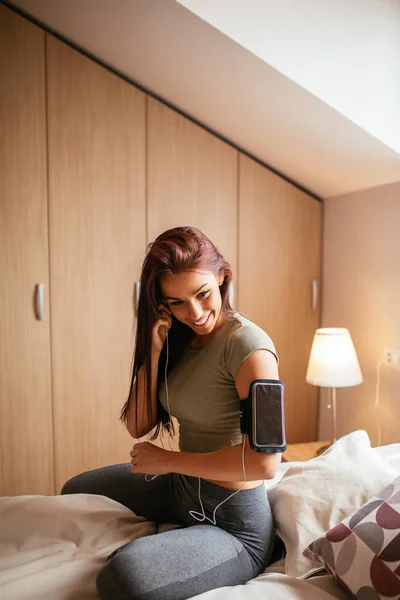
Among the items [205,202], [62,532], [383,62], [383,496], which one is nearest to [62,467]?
[62,532]

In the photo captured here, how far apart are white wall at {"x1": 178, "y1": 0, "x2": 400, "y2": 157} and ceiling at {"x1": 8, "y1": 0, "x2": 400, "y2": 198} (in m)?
0.03

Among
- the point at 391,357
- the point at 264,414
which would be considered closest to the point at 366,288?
the point at 391,357

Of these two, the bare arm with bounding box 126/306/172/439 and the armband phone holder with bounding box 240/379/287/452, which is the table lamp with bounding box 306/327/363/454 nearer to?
the bare arm with bounding box 126/306/172/439

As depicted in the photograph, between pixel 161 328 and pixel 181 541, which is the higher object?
pixel 161 328

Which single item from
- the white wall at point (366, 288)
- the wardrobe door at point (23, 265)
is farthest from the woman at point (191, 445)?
the white wall at point (366, 288)

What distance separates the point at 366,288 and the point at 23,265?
1.60m

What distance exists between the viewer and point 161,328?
1.43 metres

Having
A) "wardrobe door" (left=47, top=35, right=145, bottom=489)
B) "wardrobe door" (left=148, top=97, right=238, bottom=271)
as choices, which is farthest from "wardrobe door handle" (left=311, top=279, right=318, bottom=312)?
"wardrobe door" (left=47, top=35, right=145, bottom=489)

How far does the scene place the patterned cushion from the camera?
0.99 metres

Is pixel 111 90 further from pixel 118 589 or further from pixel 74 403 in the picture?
pixel 118 589

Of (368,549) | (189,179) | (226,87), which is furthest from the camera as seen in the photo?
(189,179)

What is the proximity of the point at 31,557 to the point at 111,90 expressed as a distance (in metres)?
2.07

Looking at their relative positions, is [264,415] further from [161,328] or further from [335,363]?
[335,363]

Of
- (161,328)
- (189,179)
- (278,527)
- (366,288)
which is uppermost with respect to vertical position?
(189,179)
